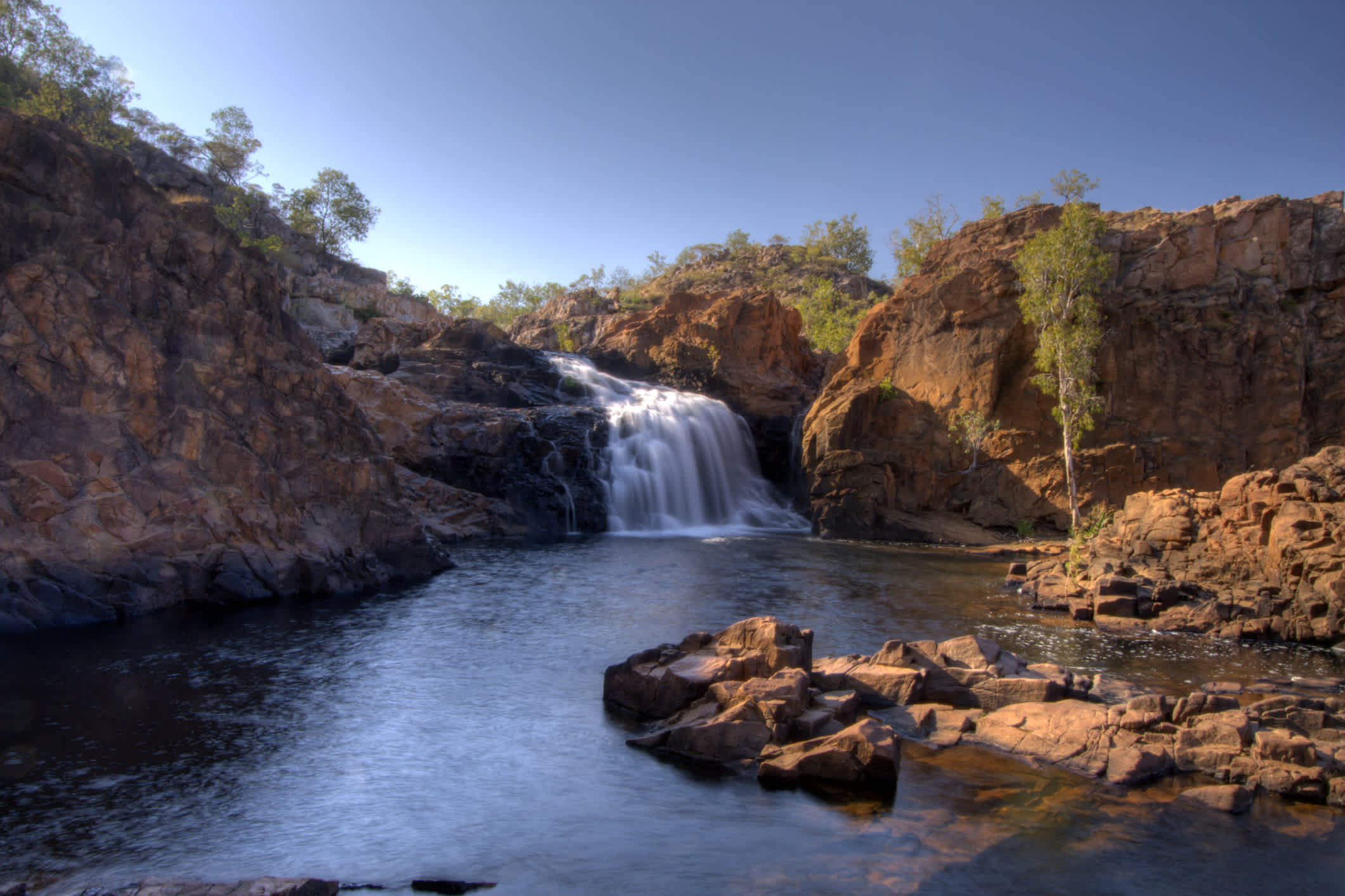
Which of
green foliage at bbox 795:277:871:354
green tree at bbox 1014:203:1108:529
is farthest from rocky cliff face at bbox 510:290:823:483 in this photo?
green tree at bbox 1014:203:1108:529

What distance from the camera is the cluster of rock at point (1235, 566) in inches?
670

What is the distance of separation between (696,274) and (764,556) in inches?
2557

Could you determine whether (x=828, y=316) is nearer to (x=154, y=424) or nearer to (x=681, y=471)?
(x=681, y=471)

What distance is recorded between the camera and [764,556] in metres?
29.4

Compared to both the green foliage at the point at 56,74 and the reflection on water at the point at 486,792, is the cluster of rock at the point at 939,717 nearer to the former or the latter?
the reflection on water at the point at 486,792

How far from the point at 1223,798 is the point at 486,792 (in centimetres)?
875

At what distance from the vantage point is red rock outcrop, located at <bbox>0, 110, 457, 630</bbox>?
16.7 metres

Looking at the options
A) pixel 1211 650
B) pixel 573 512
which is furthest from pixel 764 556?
pixel 1211 650

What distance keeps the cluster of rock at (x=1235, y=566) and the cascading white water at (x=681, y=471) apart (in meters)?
19.0

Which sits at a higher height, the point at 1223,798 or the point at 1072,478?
the point at 1072,478

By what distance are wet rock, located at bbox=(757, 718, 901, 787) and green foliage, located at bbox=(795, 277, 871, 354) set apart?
47.2 meters

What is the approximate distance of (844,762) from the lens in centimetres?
972

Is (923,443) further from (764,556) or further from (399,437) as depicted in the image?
(399,437)

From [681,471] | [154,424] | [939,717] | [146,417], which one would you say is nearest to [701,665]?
[939,717]
